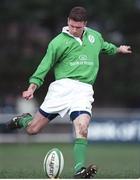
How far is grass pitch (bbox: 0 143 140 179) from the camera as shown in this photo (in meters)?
12.2

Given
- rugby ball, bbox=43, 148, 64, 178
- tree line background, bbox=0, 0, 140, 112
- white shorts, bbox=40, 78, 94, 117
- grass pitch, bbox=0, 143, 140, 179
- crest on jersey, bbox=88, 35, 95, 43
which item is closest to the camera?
rugby ball, bbox=43, 148, 64, 178

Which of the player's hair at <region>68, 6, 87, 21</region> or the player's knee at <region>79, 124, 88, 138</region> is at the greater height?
the player's hair at <region>68, 6, 87, 21</region>

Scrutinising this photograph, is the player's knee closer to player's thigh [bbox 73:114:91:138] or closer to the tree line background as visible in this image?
player's thigh [bbox 73:114:91:138]

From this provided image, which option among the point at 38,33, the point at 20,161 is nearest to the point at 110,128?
the point at 20,161

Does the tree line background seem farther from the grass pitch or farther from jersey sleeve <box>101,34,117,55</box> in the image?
jersey sleeve <box>101,34,117,55</box>

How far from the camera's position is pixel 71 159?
20141mm

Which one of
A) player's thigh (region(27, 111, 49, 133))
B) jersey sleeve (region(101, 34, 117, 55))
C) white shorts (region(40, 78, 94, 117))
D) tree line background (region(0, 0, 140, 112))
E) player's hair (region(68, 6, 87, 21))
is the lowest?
player's thigh (region(27, 111, 49, 133))

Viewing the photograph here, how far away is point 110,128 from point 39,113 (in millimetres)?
15508

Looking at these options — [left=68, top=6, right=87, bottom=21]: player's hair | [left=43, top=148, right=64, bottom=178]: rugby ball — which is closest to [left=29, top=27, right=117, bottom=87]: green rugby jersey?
[left=68, top=6, right=87, bottom=21]: player's hair

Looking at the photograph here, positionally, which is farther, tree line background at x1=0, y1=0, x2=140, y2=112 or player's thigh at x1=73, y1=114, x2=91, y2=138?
tree line background at x1=0, y1=0, x2=140, y2=112

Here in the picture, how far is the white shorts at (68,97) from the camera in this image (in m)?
11.5

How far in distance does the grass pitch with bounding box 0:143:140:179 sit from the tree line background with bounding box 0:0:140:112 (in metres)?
9.16

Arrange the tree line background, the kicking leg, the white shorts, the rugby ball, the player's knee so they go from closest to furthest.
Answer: the rugby ball → the kicking leg → the player's knee → the white shorts → the tree line background

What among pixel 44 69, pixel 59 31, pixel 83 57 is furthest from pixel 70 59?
pixel 59 31
